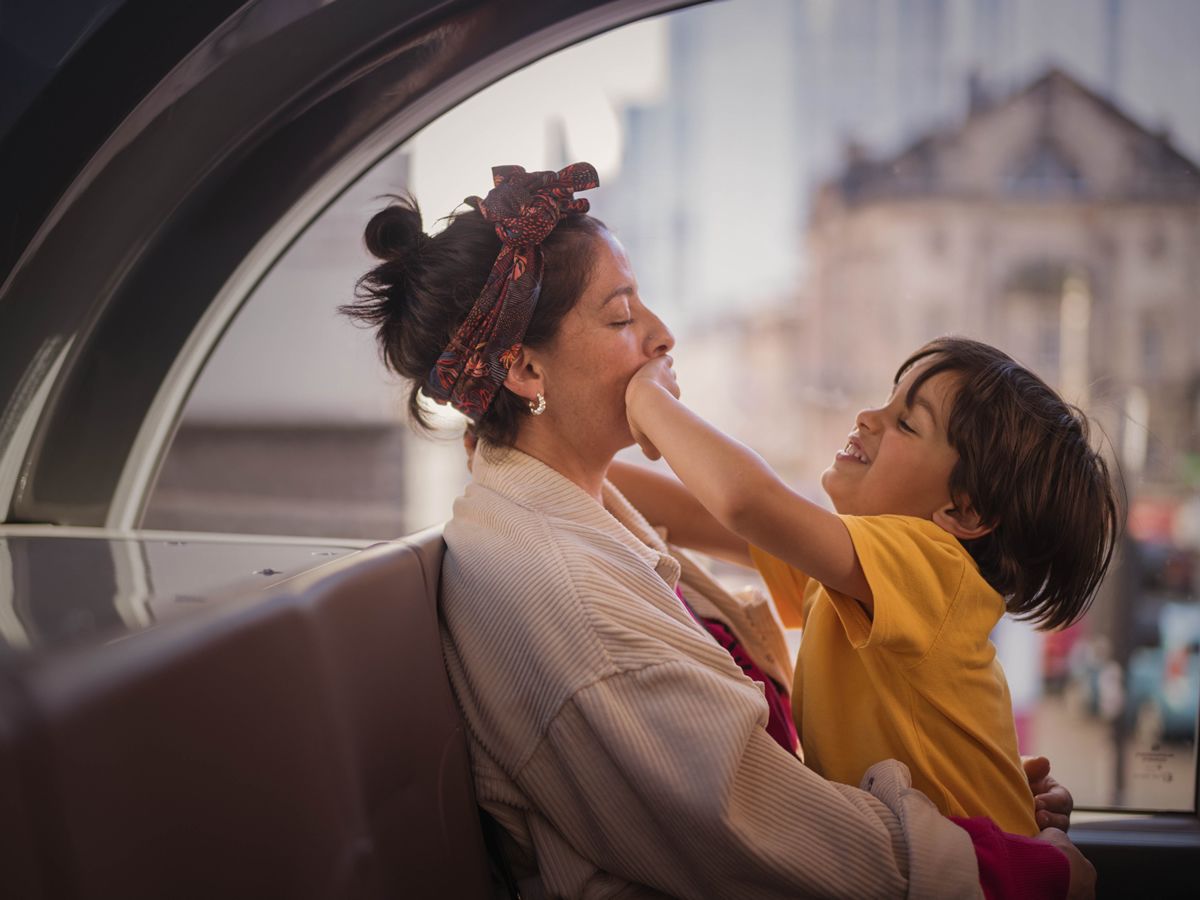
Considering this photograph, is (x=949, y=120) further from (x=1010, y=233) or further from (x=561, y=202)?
(x=561, y=202)

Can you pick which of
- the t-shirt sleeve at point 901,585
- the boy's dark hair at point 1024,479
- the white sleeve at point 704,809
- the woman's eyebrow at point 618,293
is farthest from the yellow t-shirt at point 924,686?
the woman's eyebrow at point 618,293

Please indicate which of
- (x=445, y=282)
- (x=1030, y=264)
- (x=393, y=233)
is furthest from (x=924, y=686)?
(x=1030, y=264)

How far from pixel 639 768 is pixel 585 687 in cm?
10

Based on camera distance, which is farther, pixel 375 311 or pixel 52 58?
pixel 375 311

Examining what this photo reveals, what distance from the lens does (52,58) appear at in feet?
3.99

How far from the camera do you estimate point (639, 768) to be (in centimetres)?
109

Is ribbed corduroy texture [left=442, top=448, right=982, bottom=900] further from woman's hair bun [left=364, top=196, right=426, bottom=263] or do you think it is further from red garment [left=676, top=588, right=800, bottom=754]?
woman's hair bun [left=364, top=196, right=426, bottom=263]

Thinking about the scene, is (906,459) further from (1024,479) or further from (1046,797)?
(1046,797)

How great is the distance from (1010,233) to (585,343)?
7.19 m

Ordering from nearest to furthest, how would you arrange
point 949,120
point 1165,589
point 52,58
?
point 52,58, point 1165,589, point 949,120

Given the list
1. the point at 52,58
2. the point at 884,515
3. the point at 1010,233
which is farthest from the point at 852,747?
the point at 1010,233

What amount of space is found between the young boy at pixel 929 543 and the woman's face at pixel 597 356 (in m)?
0.05

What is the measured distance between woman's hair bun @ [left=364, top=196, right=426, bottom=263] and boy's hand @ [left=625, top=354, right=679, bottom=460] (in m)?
0.38

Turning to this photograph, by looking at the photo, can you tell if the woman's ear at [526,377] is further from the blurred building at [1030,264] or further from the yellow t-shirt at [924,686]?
the blurred building at [1030,264]
